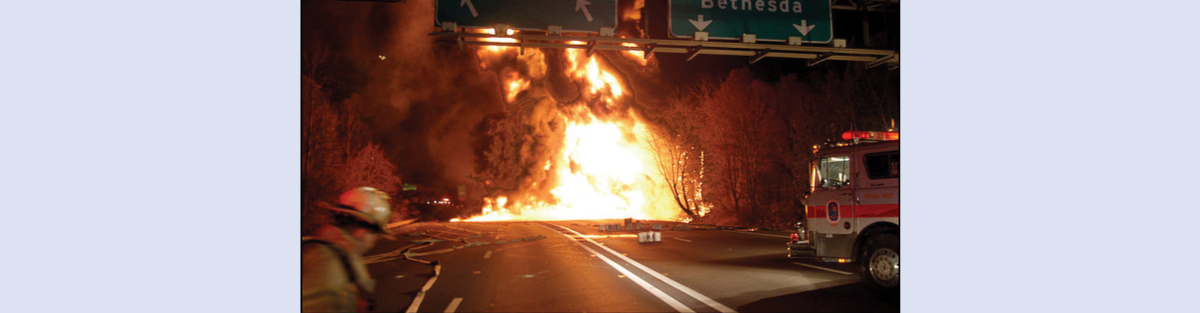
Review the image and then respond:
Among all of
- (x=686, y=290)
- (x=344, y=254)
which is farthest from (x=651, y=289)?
(x=344, y=254)

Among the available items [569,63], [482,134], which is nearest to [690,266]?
[569,63]

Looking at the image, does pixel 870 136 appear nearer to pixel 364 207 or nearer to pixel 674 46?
Result: pixel 674 46

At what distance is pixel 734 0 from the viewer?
448 inches

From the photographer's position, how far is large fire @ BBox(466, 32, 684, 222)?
143 ft

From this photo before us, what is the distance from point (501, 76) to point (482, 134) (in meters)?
4.92

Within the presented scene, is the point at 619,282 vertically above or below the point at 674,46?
below

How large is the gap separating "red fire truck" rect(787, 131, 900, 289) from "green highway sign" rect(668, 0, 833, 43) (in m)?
2.32

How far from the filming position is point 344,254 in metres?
5.72

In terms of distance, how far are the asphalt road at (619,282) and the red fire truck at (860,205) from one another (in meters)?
0.49

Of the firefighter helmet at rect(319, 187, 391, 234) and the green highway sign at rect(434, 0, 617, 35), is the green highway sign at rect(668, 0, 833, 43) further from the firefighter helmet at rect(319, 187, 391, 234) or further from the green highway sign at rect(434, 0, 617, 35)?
the firefighter helmet at rect(319, 187, 391, 234)

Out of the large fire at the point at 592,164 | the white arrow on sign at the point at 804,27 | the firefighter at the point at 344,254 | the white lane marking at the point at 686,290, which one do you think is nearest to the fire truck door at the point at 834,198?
the white arrow on sign at the point at 804,27

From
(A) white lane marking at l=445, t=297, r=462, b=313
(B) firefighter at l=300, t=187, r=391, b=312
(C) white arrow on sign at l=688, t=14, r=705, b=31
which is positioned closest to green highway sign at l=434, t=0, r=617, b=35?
(C) white arrow on sign at l=688, t=14, r=705, b=31

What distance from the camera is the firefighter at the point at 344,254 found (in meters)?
5.61

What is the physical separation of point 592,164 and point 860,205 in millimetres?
36153
